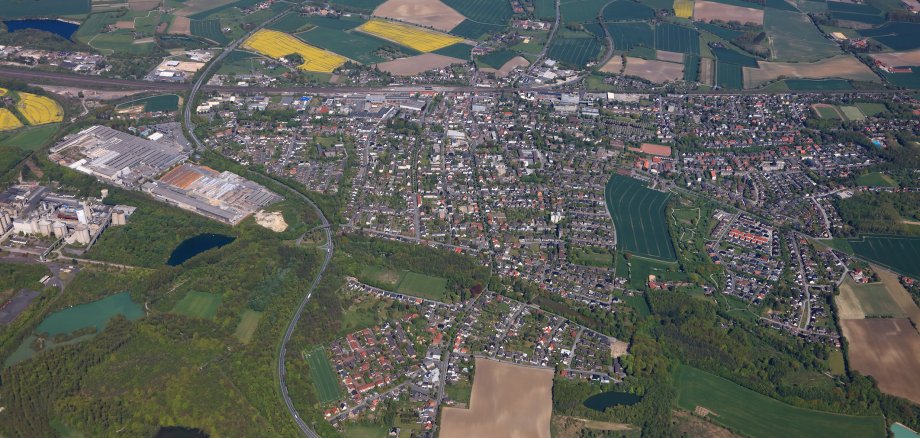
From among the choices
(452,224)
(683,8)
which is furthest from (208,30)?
(683,8)

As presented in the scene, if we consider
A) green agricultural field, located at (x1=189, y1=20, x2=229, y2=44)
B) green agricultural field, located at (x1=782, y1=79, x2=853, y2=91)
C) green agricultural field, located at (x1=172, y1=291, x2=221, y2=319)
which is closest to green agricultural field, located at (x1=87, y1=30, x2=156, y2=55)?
green agricultural field, located at (x1=189, y1=20, x2=229, y2=44)

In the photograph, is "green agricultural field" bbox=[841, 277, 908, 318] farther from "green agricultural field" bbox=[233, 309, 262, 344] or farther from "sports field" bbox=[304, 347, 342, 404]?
"green agricultural field" bbox=[233, 309, 262, 344]

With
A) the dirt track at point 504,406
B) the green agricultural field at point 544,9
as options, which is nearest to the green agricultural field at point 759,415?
the dirt track at point 504,406

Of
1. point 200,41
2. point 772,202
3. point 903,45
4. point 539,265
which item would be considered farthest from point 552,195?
point 903,45

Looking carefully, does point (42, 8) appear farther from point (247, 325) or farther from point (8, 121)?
point (247, 325)

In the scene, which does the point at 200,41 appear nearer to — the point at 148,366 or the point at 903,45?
the point at 148,366

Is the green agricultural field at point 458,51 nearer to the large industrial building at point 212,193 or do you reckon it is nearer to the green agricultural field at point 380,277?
the large industrial building at point 212,193
